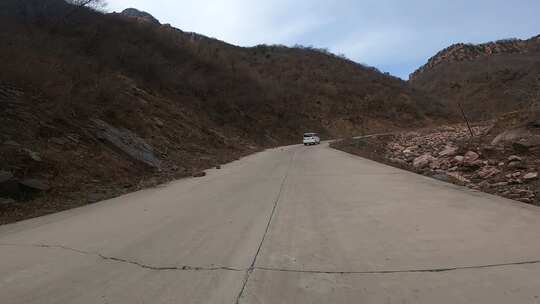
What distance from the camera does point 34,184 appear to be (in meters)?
10.4

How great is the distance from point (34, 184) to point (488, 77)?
86.9m

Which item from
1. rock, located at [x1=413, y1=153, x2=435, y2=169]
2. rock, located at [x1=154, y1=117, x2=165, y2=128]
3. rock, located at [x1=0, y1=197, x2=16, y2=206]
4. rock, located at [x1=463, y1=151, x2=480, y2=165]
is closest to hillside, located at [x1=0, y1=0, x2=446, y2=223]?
rock, located at [x1=0, y1=197, x2=16, y2=206]

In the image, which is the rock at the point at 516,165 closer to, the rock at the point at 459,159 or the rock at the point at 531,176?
the rock at the point at 531,176

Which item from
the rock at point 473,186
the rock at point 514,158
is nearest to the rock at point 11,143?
the rock at point 473,186

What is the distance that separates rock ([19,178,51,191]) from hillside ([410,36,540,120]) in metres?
53.1

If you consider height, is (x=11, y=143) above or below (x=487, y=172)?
above

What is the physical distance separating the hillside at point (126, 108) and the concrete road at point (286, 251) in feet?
10.8

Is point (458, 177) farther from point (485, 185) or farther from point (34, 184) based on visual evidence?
point (34, 184)

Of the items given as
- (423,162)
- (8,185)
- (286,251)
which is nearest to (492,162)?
(423,162)

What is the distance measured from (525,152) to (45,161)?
45.9 ft

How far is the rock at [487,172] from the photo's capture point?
35.5 feet

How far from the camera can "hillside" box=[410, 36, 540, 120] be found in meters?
70.4

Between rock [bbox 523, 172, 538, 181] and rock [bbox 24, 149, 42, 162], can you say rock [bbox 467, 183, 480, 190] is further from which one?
rock [bbox 24, 149, 42, 162]

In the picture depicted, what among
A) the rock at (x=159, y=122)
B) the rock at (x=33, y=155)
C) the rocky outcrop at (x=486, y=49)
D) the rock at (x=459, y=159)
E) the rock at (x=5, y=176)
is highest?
the rocky outcrop at (x=486, y=49)
